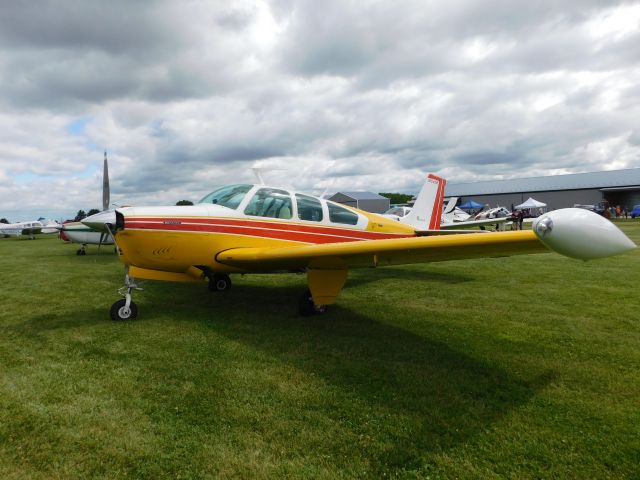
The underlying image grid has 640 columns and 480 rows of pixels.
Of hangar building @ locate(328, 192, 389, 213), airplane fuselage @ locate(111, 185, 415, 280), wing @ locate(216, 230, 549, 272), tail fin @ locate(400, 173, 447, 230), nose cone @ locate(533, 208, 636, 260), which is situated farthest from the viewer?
hangar building @ locate(328, 192, 389, 213)

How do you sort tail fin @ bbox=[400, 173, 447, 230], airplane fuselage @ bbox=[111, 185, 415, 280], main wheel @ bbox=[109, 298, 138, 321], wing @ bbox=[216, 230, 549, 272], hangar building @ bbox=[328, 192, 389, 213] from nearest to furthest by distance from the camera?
wing @ bbox=[216, 230, 549, 272] < airplane fuselage @ bbox=[111, 185, 415, 280] < main wheel @ bbox=[109, 298, 138, 321] < tail fin @ bbox=[400, 173, 447, 230] < hangar building @ bbox=[328, 192, 389, 213]

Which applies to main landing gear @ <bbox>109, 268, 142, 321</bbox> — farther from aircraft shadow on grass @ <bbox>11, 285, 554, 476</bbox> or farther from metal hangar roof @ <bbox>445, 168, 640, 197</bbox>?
metal hangar roof @ <bbox>445, 168, 640, 197</bbox>

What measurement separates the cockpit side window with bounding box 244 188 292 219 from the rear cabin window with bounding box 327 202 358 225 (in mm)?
945

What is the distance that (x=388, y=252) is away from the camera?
398 centimetres

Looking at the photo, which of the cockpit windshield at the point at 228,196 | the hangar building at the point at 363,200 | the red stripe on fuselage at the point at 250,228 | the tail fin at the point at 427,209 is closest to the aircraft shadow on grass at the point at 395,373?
the red stripe on fuselage at the point at 250,228

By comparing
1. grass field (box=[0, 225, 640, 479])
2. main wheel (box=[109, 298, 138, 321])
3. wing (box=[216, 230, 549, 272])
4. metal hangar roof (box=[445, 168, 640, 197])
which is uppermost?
metal hangar roof (box=[445, 168, 640, 197])

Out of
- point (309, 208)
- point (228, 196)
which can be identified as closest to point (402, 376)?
point (309, 208)


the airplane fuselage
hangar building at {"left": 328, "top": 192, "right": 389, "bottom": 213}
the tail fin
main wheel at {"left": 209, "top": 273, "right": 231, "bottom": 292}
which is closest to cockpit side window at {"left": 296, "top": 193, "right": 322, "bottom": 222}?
the airplane fuselage

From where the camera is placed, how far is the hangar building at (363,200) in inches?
2638

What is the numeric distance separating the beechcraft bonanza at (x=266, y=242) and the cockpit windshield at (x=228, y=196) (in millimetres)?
15

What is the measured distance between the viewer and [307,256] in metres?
4.56

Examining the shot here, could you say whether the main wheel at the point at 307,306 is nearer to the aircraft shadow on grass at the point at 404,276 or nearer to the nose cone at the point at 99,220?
the aircraft shadow on grass at the point at 404,276

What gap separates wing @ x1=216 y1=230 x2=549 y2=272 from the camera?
3312 mm

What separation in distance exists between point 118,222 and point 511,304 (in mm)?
5963
